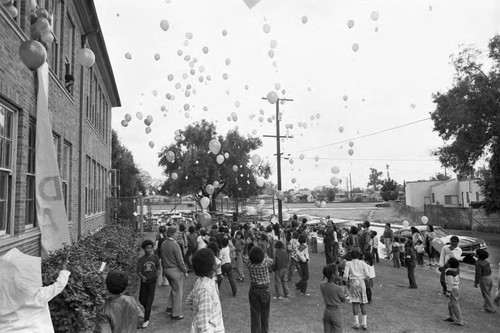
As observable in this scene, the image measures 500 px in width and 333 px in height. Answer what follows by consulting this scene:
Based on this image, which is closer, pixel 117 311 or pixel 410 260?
pixel 117 311

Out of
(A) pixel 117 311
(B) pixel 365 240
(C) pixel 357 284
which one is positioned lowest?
(C) pixel 357 284

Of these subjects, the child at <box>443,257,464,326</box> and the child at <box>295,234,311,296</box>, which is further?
the child at <box>295,234,311,296</box>

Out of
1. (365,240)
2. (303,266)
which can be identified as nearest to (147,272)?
(303,266)

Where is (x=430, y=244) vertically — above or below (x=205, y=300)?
below


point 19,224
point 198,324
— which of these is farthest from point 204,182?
point 198,324

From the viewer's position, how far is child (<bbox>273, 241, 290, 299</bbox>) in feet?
26.2

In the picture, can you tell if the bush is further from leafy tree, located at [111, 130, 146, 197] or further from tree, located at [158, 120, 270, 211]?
leafy tree, located at [111, 130, 146, 197]

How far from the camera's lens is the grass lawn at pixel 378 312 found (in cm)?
671

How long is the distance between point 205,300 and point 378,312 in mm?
5465

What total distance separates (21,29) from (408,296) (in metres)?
9.76

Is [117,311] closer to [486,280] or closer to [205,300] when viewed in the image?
[205,300]

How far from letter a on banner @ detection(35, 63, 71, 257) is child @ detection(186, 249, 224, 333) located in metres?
4.70

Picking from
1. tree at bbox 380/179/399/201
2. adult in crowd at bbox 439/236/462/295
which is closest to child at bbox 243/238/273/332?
adult in crowd at bbox 439/236/462/295

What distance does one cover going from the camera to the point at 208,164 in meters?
32.0
